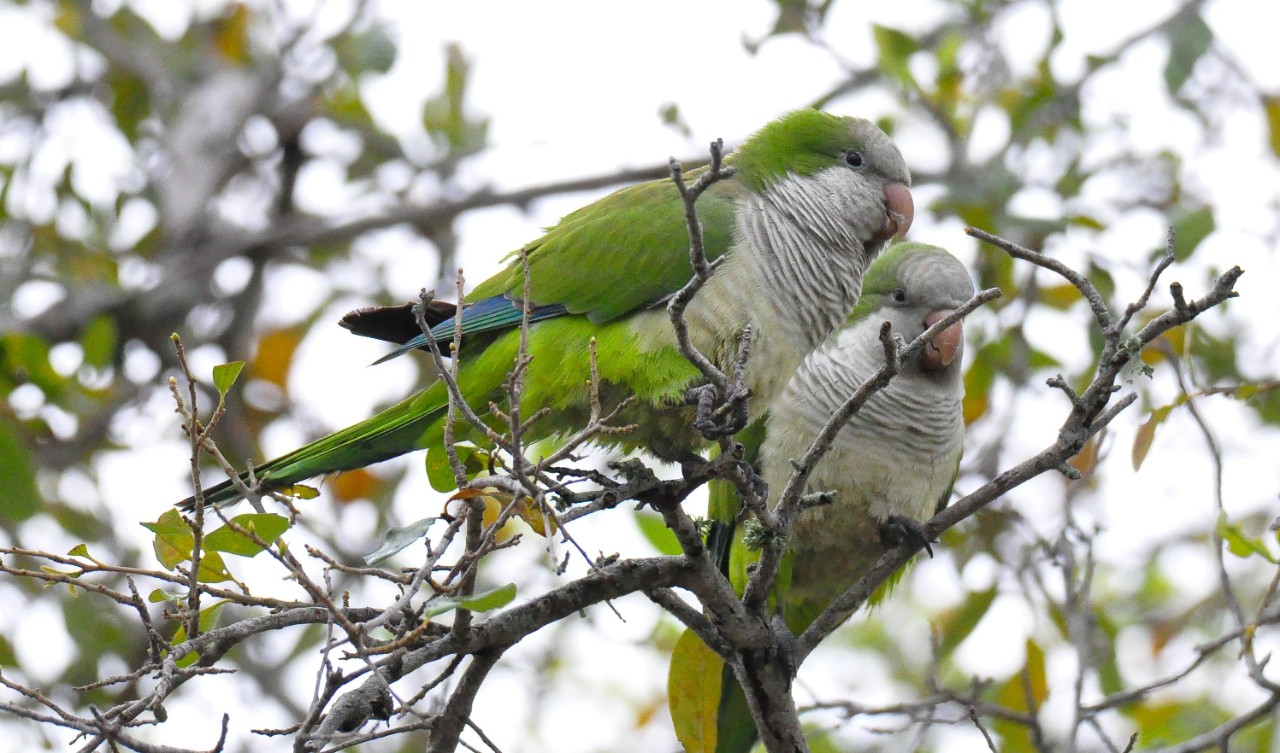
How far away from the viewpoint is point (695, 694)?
3389mm

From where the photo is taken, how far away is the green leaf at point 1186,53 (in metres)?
4.81

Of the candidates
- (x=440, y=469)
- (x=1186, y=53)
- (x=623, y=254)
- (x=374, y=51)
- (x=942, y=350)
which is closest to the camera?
(x=440, y=469)

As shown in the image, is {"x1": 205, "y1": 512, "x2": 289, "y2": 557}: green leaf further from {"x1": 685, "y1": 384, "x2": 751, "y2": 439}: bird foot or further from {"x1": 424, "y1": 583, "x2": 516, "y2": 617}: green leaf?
{"x1": 685, "y1": 384, "x2": 751, "y2": 439}: bird foot

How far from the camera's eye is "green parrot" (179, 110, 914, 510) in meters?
3.27

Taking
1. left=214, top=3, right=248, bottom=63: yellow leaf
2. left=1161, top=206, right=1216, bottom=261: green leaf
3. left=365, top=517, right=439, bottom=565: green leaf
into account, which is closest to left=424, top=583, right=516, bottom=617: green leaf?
left=365, top=517, right=439, bottom=565: green leaf

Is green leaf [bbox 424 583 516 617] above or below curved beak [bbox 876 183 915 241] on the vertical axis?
below

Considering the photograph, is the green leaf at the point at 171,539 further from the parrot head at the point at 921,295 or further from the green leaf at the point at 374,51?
the green leaf at the point at 374,51

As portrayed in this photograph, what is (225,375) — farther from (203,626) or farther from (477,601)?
(477,601)

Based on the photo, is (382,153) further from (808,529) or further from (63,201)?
(808,529)

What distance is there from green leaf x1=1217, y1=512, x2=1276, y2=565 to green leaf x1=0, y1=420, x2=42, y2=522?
3.43 m

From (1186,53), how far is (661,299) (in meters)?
2.78

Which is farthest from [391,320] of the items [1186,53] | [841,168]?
[1186,53]

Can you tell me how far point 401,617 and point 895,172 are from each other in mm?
2283

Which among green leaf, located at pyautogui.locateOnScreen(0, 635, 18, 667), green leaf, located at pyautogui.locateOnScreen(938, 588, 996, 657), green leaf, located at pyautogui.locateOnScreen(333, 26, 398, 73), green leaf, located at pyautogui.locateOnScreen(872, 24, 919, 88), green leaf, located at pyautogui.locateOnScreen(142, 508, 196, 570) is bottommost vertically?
green leaf, located at pyautogui.locateOnScreen(142, 508, 196, 570)
